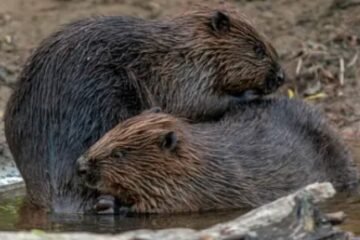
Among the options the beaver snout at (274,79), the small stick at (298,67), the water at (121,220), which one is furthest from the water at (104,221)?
the small stick at (298,67)

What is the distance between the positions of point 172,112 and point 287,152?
0.71 meters

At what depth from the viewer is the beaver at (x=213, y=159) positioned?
24.6 ft

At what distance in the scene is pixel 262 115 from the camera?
8.21 metres

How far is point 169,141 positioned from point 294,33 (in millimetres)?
3641

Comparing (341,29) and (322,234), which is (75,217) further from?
(341,29)

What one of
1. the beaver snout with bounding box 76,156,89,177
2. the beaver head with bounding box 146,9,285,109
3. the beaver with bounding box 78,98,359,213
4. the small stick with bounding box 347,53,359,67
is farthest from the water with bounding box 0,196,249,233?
the small stick with bounding box 347,53,359,67

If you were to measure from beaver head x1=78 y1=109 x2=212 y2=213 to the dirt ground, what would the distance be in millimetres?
2564

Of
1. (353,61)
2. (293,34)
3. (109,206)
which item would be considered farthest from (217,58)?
(293,34)

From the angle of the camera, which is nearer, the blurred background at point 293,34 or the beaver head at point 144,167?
the beaver head at point 144,167

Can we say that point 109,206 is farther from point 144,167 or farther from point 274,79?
point 274,79

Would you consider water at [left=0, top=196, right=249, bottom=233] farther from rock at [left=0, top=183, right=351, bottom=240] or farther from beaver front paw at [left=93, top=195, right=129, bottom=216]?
rock at [left=0, top=183, right=351, bottom=240]

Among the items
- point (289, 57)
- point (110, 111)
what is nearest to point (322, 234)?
point (110, 111)

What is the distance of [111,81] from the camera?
26.2 feet

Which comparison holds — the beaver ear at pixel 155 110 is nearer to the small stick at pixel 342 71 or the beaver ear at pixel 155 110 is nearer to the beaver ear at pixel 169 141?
the beaver ear at pixel 169 141
